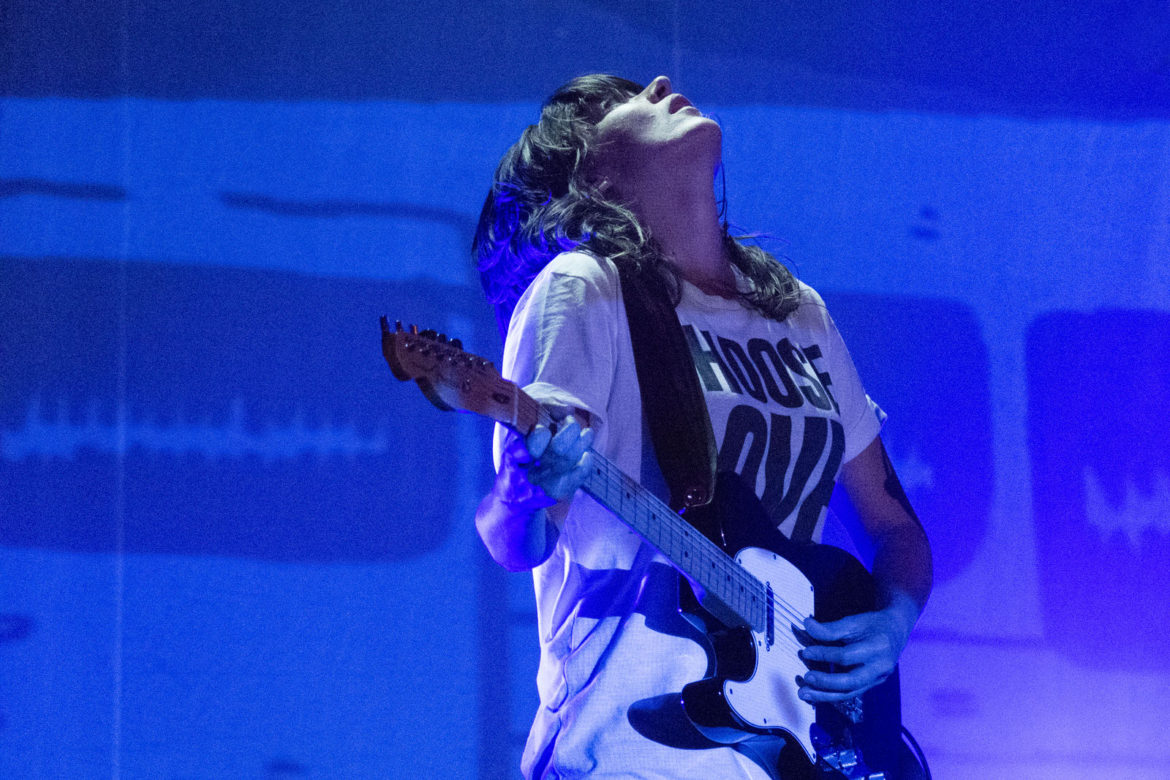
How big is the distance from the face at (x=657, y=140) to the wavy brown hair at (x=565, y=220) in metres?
0.04

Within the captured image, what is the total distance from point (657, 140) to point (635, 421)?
0.52 m

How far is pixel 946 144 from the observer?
2.43 m

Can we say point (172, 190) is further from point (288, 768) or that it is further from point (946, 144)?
point (946, 144)

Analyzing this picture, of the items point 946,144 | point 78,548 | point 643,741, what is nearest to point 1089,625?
point 946,144

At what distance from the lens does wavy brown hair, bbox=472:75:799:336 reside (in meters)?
1.51

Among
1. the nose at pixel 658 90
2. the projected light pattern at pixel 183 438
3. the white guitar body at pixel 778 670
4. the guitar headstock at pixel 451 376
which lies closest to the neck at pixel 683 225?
the nose at pixel 658 90

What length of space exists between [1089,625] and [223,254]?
2.03 m

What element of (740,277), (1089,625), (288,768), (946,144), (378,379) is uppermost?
(946,144)

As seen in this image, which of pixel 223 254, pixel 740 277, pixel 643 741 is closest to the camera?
pixel 643 741

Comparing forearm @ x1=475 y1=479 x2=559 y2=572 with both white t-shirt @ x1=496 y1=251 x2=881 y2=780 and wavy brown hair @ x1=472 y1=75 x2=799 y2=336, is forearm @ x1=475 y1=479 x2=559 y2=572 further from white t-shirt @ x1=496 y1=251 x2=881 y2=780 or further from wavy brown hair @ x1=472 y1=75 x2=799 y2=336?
wavy brown hair @ x1=472 y1=75 x2=799 y2=336

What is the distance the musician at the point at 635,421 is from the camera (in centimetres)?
117

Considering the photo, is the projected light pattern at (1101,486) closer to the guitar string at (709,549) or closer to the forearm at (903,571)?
the forearm at (903,571)

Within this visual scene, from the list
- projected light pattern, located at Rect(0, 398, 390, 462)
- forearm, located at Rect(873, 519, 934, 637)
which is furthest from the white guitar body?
projected light pattern, located at Rect(0, 398, 390, 462)

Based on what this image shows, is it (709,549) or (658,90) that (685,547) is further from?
(658,90)
